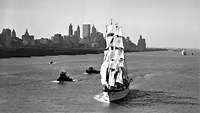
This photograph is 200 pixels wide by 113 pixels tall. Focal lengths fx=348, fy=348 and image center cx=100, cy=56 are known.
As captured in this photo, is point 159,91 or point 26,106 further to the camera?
point 159,91

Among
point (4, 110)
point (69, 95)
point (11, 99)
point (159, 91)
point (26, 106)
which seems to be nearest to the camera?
point (4, 110)

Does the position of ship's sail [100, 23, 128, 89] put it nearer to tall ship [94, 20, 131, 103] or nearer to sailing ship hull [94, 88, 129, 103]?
tall ship [94, 20, 131, 103]

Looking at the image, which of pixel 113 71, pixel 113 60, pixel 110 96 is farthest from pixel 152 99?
pixel 113 60

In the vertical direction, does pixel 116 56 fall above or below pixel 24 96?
above

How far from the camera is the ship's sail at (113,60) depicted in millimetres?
52513

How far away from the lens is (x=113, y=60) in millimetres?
58656

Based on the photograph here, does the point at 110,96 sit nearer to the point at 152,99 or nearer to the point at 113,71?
the point at 152,99

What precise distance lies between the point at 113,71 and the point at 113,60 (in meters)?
3.65

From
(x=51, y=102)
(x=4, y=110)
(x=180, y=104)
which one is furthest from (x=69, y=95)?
(x=180, y=104)

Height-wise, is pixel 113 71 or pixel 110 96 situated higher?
pixel 113 71

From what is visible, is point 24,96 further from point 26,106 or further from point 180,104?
point 180,104

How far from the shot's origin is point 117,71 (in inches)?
2218

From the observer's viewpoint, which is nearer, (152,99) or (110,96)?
(110,96)

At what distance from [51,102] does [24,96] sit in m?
6.44
